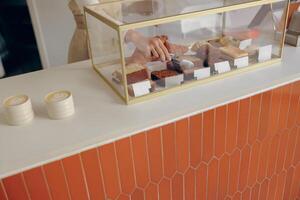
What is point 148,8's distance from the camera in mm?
859

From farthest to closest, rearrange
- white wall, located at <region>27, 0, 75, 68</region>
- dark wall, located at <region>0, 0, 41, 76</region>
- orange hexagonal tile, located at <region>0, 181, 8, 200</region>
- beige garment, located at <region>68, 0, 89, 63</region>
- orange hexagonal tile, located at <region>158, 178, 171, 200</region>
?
dark wall, located at <region>0, 0, 41, 76</region>, white wall, located at <region>27, 0, 75, 68</region>, beige garment, located at <region>68, 0, 89, 63</region>, orange hexagonal tile, located at <region>158, 178, 171, 200</region>, orange hexagonal tile, located at <region>0, 181, 8, 200</region>

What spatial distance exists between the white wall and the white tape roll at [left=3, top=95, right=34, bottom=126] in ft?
5.97

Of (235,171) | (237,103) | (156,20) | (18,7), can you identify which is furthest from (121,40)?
(18,7)

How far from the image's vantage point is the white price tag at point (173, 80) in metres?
0.84

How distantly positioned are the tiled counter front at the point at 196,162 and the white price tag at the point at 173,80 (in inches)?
4.4

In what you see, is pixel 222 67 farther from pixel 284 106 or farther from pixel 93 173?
pixel 93 173

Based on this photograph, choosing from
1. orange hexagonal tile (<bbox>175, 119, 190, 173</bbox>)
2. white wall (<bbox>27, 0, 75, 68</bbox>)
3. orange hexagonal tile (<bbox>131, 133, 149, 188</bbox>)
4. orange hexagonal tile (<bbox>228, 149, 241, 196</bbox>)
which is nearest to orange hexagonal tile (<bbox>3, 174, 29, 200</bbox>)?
orange hexagonal tile (<bbox>131, 133, 149, 188</bbox>)

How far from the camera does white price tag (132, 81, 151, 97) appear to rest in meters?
0.79

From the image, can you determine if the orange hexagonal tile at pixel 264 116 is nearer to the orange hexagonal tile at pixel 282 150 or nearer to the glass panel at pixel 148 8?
the orange hexagonal tile at pixel 282 150

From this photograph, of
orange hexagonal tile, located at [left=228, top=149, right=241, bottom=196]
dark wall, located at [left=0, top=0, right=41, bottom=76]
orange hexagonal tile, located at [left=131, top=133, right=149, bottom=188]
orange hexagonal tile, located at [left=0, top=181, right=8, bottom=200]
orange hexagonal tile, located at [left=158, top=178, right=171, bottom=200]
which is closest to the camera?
orange hexagonal tile, located at [left=0, top=181, right=8, bottom=200]

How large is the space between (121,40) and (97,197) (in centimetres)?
37

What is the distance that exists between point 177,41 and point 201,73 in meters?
0.13

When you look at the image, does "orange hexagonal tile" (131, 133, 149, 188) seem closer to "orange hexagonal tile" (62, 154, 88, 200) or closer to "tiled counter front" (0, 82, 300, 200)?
"tiled counter front" (0, 82, 300, 200)

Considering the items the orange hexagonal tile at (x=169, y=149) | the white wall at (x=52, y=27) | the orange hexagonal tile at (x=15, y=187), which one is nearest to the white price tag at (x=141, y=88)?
the orange hexagonal tile at (x=169, y=149)
